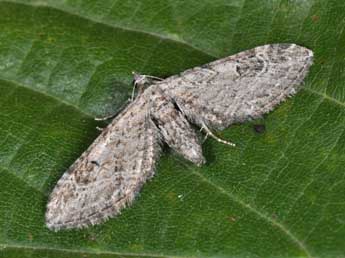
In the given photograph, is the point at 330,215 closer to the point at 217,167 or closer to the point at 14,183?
the point at 217,167

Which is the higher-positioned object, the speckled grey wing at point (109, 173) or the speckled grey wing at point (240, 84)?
the speckled grey wing at point (240, 84)

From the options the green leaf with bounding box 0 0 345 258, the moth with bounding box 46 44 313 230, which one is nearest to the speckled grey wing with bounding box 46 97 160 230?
the moth with bounding box 46 44 313 230

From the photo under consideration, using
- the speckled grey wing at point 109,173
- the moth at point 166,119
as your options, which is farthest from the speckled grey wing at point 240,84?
the speckled grey wing at point 109,173

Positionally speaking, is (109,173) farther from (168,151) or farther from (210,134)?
(210,134)

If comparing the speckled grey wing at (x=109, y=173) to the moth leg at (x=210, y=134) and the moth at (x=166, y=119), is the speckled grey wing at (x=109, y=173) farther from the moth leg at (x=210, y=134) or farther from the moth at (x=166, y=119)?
the moth leg at (x=210, y=134)

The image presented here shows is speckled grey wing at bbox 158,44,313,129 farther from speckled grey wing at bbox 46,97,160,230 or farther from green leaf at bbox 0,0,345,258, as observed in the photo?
speckled grey wing at bbox 46,97,160,230

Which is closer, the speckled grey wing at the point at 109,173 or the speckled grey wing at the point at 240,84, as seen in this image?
A: the speckled grey wing at the point at 109,173

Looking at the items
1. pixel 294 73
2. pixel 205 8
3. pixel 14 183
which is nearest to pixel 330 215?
pixel 294 73
